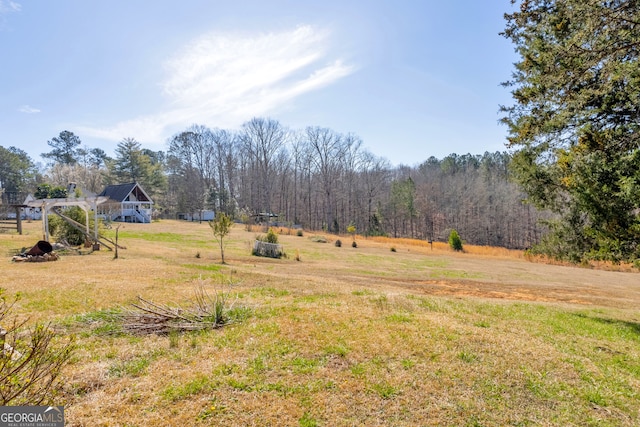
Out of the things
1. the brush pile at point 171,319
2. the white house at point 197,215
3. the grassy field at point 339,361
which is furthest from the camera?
the white house at point 197,215

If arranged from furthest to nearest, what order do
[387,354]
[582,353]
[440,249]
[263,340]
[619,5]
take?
→ [440,249] < [619,5] < [582,353] < [263,340] < [387,354]

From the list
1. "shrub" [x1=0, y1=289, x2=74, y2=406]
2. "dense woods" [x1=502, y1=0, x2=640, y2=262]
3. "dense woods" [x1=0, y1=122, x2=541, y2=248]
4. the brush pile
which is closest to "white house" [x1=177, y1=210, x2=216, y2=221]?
"dense woods" [x1=0, y1=122, x2=541, y2=248]

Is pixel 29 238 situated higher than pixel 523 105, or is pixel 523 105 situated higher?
pixel 523 105

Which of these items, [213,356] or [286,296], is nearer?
[213,356]

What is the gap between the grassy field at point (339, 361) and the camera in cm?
355

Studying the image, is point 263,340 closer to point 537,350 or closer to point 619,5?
point 537,350

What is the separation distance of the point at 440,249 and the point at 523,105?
25.2 meters

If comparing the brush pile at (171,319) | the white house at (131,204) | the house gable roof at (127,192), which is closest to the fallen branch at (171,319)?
the brush pile at (171,319)

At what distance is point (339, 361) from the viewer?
473 centimetres

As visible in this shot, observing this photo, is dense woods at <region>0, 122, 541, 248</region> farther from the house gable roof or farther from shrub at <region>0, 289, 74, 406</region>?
shrub at <region>0, 289, 74, 406</region>

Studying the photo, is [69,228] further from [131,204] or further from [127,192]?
[131,204]

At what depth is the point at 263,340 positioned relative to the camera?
5.35 metres

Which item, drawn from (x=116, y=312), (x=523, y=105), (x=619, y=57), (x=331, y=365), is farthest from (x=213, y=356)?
(x=523, y=105)

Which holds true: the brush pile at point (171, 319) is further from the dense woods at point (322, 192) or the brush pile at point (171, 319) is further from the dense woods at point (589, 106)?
the dense woods at point (322, 192)
